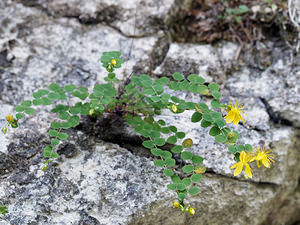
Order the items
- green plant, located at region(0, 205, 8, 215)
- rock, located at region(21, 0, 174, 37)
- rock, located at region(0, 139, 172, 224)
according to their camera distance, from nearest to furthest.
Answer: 1. green plant, located at region(0, 205, 8, 215)
2. rock, located at region(0, 139, 172, 224)
3. rock, located at region(21, 0, 174, 37)

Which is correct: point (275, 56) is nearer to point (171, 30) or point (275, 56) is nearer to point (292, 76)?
point (292, 76)

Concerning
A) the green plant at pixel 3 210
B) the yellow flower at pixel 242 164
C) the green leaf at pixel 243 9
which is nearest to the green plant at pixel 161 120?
the yellow flower at pixel 242 164

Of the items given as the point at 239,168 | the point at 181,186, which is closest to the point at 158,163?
the point at 181,186

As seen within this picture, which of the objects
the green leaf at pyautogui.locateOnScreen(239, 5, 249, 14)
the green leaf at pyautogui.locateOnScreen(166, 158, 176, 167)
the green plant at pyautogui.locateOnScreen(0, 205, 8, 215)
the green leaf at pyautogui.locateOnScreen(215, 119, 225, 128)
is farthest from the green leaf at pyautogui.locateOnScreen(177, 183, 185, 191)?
the green leaf at pyautogui.locateOnScreen(239, 5, 249, 14)

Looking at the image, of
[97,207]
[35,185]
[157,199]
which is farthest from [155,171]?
[35,185]

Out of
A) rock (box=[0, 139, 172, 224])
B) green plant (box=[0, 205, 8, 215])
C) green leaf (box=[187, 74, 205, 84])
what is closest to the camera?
green plant (box=[0, 205, 8, 215])

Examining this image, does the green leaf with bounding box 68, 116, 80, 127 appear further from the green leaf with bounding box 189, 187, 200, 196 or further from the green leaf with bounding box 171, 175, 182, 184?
the green leaf with bounding box 189, 187, 200, 196
